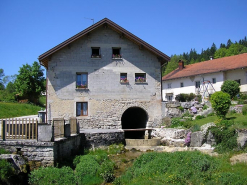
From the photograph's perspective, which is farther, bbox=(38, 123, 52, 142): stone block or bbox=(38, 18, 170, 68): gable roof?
bbox=(38, 18, 170, 68): gable roof

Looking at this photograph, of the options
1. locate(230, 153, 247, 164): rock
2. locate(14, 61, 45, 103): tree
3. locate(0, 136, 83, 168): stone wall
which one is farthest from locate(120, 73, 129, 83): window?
locate(14, 61, 45, 103): tree

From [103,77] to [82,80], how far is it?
1.84m

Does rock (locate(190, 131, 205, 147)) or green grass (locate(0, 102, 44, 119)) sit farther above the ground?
green grass (locate(0, 102, 44, 119))

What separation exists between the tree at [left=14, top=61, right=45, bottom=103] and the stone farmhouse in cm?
2671

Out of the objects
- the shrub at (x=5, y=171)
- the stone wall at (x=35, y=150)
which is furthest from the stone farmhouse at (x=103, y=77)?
the shrub at (x=5, y=171)

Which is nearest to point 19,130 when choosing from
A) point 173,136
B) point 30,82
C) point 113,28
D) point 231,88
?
point 173,136

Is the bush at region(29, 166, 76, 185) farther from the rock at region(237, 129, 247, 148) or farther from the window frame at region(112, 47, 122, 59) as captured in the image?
the window frame at region(112, 47, 122, 59)

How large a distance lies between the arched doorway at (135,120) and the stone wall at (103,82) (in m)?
1.72

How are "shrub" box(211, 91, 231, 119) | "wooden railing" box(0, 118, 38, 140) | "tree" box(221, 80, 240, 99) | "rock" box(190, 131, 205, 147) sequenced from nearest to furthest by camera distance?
"wooden railing" box(0, 118, 38, 140) → "rock" box(190, 131, 205, 147) → "shrub" box(211, 91, 231, 119) → "tree" box(221, 80, 240, 99)

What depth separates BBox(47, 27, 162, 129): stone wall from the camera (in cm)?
2308

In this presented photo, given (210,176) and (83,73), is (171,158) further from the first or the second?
(83,73)

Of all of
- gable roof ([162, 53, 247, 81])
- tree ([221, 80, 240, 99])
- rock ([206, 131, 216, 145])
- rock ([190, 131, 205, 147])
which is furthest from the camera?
gable roof ([162, 53, 247, 81])

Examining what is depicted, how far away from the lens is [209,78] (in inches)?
1500

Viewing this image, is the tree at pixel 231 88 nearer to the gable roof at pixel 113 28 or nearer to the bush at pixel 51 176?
the gable roof at pixel 113 28
